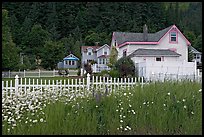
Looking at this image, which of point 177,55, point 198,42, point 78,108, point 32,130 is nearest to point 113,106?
point 78,108

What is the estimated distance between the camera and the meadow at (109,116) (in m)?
5.94

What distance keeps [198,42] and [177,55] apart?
126 ft

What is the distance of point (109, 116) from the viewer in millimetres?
6145

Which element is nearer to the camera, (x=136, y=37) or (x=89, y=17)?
(x=136, y=37)

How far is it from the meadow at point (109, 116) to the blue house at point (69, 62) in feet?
160

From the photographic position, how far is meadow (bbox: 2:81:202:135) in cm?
A: 594

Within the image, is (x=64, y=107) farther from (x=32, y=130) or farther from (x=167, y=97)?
(x=167, y=97)

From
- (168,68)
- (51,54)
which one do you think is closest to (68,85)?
Answer: (168,68)

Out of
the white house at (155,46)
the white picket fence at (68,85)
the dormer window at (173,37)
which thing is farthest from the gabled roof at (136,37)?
the white picket fence at (68,85)

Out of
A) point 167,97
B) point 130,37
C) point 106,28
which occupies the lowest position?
point 167,97

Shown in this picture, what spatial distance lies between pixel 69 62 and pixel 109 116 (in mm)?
52929

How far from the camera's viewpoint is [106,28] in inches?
3172

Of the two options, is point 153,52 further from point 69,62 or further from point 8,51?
point 69,62

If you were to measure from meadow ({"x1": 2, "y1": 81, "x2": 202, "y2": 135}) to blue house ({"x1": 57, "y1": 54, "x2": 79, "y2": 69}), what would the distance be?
1922 inches
